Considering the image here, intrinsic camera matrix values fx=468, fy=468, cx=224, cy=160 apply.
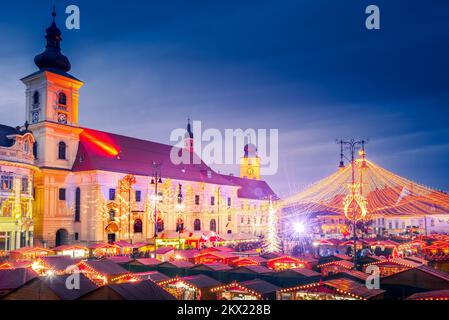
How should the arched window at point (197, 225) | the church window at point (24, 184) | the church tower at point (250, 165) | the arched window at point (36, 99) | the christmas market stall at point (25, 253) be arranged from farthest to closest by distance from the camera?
1. the church tower at point (250, 165)
2. the arched window at point (197, 225)
3. the arched window at point (36, 99)
4. the church window at point (24, 184)
5. the christmas market stall at point (25, 253)

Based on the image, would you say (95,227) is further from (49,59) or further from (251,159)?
(251,159)

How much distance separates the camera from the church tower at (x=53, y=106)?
53531mm

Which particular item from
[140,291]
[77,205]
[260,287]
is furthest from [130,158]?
[140,291]

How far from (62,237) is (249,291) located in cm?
4047

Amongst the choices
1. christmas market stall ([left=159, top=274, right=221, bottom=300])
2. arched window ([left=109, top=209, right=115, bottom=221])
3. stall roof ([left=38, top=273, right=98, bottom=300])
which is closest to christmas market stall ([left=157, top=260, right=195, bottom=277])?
christmas market stall ([left=159, top=274, right=221, bottom=300])

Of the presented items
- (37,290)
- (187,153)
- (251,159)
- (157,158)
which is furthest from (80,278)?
(251,159)

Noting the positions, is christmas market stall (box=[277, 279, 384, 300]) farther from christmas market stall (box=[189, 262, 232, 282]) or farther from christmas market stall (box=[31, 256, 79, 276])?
christmas market stall (box=[31, 256, 79, 276])

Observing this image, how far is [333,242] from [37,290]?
119 feet

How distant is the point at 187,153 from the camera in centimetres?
7588

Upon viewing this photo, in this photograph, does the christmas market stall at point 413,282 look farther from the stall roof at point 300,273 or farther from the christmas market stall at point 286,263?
the christmas market stall at point 286,263

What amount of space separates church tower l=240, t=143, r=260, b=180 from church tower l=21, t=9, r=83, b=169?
55.2 m

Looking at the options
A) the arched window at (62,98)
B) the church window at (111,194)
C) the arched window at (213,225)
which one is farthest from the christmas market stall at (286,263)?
the arched window at (213,225)

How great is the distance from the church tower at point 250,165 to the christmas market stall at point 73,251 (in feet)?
214

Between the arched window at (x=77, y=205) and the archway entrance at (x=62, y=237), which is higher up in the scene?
the arched window at (x=77, y=205)
